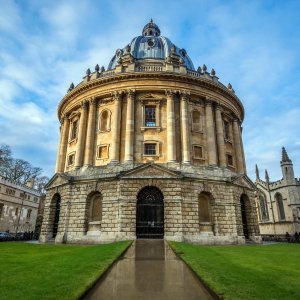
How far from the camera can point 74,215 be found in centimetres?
2856

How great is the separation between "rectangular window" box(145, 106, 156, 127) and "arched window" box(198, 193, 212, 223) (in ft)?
31.9

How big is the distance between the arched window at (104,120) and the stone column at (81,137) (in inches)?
85.5

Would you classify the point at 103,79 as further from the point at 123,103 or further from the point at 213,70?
the point at 213,70

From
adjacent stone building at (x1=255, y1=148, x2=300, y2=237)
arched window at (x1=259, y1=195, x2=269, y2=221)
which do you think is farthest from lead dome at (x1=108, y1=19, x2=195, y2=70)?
arched window at (x1=259, y1=195, x2=269, y2=221)

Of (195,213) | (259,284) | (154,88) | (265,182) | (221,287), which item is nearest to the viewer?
(221,287)

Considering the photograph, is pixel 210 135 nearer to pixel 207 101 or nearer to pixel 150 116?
pixel 207 101

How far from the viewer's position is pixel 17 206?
5544 centimetres

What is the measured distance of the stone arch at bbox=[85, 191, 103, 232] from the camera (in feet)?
91.7

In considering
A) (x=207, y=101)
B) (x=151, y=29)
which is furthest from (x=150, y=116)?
(x=151, y=29)

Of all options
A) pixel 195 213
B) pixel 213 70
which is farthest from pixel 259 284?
pixel 213 70

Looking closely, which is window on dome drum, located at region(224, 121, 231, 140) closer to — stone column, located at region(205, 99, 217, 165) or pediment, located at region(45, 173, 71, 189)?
stone column, located at region(205, 99, 217, 165)

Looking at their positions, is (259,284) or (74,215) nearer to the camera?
(259,284)

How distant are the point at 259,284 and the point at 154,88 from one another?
88.0 feet

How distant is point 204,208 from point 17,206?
42.6 meters
